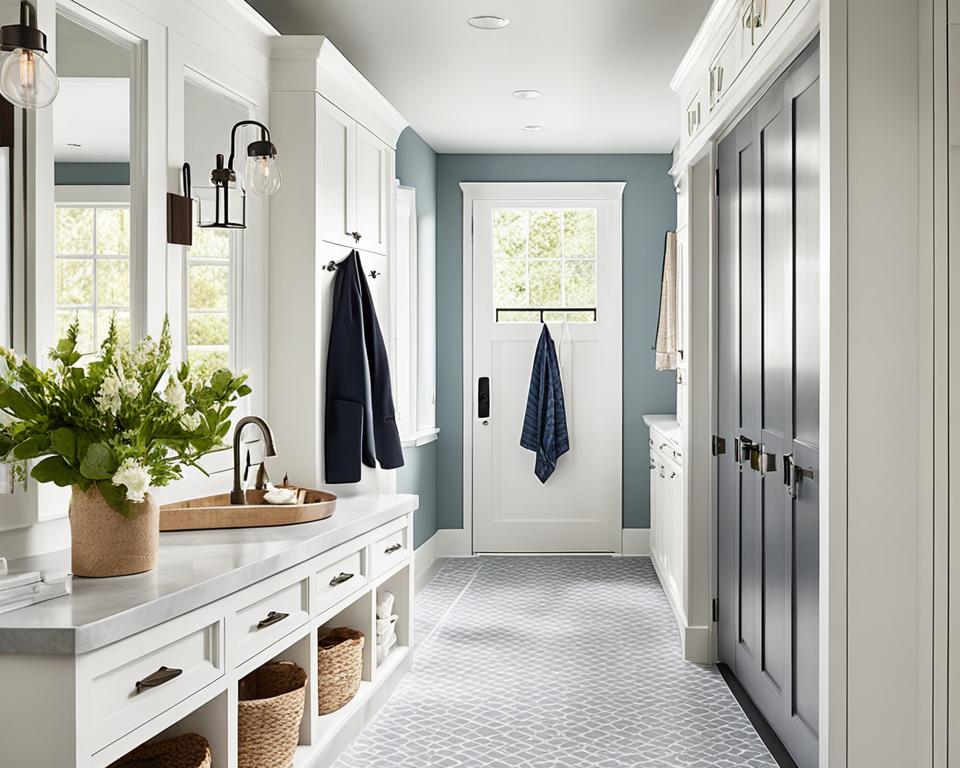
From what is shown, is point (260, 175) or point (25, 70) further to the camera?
point (260, 175)

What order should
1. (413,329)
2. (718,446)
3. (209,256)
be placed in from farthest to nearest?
(413,329) < (718,446) < (209,256)

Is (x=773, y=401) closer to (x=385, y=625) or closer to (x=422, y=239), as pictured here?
(x=385, y=625)

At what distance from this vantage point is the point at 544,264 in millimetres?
6703

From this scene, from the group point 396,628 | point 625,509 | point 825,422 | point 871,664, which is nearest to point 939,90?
point 825,422

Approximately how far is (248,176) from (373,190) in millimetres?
1309

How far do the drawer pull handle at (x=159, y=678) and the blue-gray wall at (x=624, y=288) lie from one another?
4655 millimetres

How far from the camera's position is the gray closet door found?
2.75 metres

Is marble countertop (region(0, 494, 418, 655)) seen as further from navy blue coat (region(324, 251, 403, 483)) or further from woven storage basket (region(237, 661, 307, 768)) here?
navy blue coat (region(324, 251, 403, 483))

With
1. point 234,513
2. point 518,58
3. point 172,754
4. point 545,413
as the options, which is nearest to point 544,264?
point 545,413

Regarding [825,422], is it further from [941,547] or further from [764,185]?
[764,185]

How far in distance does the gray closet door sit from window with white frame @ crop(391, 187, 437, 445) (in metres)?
2.32

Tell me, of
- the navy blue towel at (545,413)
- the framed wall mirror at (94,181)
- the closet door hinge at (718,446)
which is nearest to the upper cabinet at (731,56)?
the closet door hinge at (718,446)

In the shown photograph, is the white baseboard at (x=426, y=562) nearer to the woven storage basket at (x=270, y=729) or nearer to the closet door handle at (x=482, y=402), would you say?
the closet door handle at (x=482, y=402)

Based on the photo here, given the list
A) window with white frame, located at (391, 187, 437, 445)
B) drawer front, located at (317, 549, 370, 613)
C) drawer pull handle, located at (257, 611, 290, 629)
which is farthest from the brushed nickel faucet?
window with white frame, located at (391, 187, 437, 445)
